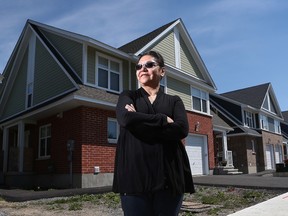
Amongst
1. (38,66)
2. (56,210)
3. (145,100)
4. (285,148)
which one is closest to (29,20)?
(38,66)

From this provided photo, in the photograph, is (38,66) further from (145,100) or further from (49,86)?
(145,100)

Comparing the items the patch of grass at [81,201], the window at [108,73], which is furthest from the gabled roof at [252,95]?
the patch of grass at [81,201]

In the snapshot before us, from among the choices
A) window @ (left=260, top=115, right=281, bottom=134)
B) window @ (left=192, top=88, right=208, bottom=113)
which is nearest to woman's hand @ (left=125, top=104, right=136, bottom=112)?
window @ (left=192, top=88, right=208, bottom=113)

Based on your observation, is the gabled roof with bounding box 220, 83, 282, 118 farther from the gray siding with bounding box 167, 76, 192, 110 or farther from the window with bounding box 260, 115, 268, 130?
the gray siding with bounding box 167, 76, 192, 110

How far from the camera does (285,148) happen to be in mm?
40188

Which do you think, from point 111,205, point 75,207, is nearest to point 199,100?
point 111,205

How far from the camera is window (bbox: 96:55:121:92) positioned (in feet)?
47.3

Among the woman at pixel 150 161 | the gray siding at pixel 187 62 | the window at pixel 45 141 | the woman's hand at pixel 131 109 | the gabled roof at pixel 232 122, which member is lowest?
the woman at pixel 150 161

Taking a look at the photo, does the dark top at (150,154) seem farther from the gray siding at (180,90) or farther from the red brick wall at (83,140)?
the gray siding at (180,90)

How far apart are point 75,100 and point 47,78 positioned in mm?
4134

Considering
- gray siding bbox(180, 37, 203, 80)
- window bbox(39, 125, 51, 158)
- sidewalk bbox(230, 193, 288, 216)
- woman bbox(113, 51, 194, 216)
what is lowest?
sidewalk bbox(230, 193, 288, 216)

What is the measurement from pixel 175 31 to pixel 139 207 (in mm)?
18215

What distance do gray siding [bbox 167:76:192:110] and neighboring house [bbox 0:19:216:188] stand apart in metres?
0.06

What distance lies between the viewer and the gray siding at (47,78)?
14523mm
